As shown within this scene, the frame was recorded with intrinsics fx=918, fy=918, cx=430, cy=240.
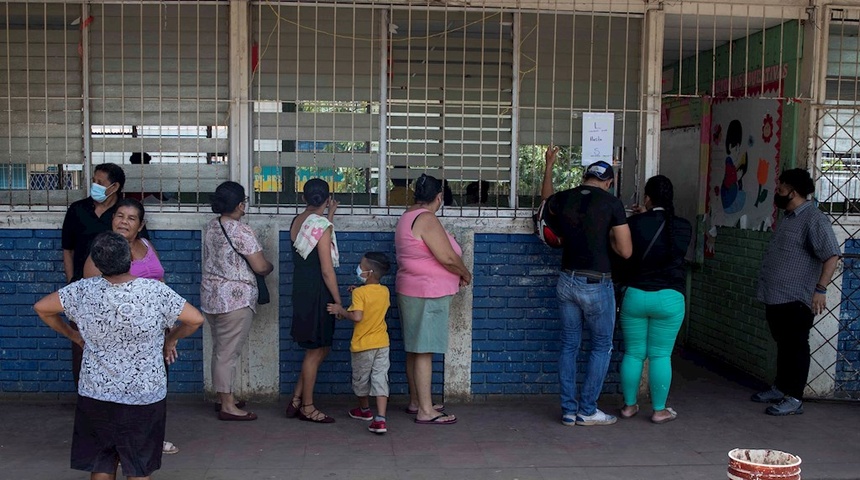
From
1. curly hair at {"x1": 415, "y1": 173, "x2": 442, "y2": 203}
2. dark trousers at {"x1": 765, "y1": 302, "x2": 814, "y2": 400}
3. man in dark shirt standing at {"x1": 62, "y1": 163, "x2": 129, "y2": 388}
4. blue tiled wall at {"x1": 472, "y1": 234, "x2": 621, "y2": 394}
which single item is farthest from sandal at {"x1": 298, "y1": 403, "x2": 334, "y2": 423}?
dark trousers at {"x1": 765, "y1": 302, "x2": 814, "y2": 400}

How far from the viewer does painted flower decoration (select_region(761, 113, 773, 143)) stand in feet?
24.3

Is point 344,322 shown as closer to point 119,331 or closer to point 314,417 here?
point 314,417

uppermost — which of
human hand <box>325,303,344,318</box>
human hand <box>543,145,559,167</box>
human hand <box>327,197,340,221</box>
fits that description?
human hand <box>543,145,559,167</box>

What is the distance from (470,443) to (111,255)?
2.73m

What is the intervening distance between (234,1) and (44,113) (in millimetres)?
1607

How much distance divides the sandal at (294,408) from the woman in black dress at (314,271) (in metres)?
0.46

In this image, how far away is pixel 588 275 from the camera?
5.97m

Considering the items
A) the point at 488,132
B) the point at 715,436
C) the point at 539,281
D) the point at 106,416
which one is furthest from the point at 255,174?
the point at 715,436

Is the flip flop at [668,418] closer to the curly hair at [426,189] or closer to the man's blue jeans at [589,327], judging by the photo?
the man's blue jeans at [589,327]

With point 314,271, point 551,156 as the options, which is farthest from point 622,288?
point 314,271

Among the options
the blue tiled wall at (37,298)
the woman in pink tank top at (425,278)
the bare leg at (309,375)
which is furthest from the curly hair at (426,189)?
the blue tiled wall at (37,298)

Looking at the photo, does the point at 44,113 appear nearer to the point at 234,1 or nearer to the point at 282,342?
the point at 234,1

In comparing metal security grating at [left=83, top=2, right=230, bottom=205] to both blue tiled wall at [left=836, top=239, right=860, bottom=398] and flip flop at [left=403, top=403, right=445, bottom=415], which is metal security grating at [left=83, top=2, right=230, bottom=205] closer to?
flip flop at [left=403, top=403, right=445, bottom=415]

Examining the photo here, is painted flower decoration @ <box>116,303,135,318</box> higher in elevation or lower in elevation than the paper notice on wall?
lower
